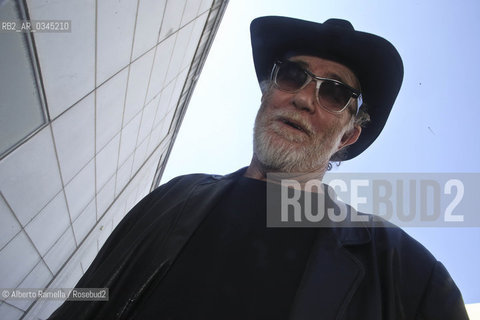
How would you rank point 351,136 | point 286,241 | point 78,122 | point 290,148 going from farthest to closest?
point 78,122
point 351,136
point 290,148
point 286,241

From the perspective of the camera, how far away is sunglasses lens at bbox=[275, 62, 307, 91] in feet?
5.12

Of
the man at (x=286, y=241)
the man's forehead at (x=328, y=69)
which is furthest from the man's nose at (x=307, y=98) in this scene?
the man's forehead at (x=328, y=69)

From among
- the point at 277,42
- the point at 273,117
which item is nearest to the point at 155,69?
the point at 277,42

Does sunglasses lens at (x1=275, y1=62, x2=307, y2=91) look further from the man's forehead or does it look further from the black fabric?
the black fabric

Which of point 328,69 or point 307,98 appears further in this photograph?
point 328,69

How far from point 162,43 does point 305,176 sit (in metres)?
2.97

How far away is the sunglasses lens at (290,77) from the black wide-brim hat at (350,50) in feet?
0.63

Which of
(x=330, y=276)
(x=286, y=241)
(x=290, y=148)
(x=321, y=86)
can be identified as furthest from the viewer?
(x=321, y=86)

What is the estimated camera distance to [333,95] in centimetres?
153

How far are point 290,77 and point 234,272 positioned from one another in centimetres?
114

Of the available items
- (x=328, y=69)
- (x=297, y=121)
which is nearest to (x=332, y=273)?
(x=297, y=121)

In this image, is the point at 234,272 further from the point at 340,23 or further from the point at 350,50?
the point at 340,23

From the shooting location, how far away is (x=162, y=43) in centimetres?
352

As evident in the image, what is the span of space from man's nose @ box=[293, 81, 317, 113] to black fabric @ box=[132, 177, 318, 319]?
1.99 ft
